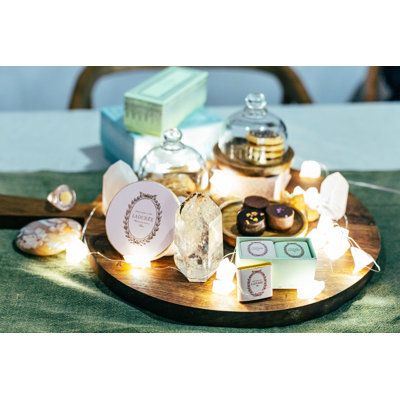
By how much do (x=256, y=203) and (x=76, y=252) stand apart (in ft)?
1.28

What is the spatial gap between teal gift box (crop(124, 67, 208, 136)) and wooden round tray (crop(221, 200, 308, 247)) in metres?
0.30

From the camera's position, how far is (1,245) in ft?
5.20

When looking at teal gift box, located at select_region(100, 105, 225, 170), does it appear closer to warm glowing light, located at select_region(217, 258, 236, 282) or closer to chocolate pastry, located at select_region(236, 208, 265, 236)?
chocolate pastry, located at select_region(236, 208, 265, 236)

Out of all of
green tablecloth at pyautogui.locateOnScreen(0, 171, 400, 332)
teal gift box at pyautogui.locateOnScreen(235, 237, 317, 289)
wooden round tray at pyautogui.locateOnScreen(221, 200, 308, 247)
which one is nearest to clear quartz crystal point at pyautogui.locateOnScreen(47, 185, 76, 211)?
green tablecloth at pyautogui.locateOnScreen(0, 171, 400, 332)

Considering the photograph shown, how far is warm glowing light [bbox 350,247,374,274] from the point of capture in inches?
56.4

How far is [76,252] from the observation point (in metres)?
1.50

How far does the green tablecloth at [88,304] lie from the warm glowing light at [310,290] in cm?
5

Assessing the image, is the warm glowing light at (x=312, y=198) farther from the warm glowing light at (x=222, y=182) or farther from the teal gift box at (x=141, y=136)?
the teal gift box at (x=141, y=136)

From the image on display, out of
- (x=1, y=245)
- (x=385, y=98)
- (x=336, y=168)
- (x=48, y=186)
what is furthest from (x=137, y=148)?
(x=385, y=98)

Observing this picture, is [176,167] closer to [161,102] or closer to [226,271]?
[161,102]

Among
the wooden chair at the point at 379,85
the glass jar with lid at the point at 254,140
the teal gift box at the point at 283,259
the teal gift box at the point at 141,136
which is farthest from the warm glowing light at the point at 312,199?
the wooden chair at the point at 379,85

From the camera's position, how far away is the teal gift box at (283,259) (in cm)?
133

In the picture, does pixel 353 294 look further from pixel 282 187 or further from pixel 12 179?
pixel 12 179

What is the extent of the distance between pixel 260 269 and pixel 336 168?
0.74 meters
